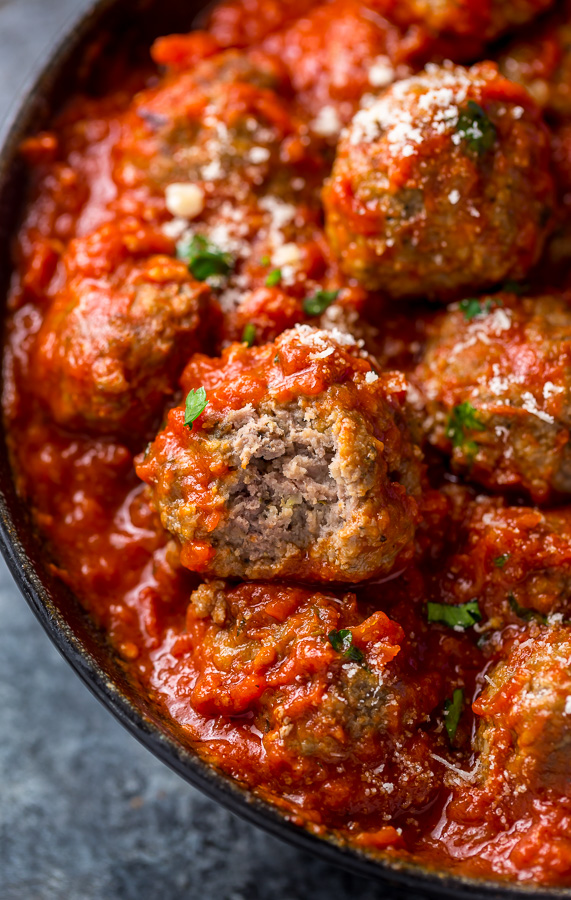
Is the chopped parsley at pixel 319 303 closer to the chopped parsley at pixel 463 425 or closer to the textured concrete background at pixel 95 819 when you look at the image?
the chopped parsley at pixel 463 425

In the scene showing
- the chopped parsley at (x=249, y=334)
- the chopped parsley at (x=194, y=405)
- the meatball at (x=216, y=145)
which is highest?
the meatball at (x=216, y=145)

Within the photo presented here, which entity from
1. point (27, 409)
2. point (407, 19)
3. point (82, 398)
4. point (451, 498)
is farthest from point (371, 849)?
point (407, 19)

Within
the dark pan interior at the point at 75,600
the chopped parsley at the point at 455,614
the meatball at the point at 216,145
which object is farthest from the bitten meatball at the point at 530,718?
the meatball at the point at 216,145

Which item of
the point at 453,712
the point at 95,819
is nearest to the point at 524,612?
the point at 453,712

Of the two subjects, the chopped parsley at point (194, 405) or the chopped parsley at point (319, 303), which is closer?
the chopped parsley at point (194, 405)

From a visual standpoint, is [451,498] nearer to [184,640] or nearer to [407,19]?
[184,640]

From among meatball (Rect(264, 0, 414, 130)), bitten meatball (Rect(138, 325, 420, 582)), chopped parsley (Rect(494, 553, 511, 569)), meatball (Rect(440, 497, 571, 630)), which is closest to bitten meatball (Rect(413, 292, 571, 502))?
meatball (Rect(440, 497, 571, 630))

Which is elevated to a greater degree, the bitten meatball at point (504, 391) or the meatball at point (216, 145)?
the meatball at point (216, 145)

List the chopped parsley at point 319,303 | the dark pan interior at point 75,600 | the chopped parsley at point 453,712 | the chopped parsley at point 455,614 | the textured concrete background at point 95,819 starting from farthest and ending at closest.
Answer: the textured concrete background at point 95,819 → the chopped parsley at point 319,303 → the chopped parsley at point 455,614 → the chopped parsley at point 453,712 → the dark pan interior at point 75,600
